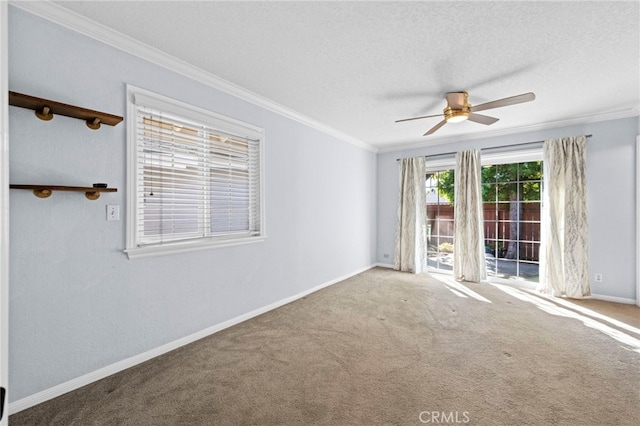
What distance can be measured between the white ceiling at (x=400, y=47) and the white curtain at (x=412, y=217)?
1983 mm

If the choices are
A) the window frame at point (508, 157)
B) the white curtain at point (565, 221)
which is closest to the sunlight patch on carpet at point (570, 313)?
the window frame at point (508, 157)

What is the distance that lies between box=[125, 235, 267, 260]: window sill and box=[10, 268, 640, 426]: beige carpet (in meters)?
0.86

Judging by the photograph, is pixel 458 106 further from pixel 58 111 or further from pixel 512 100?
pixel 58 111

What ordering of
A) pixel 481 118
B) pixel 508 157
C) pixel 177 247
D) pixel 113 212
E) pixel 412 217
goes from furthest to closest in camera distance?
pixel 412 217, pixel 508 157, pixel 481 118, pixel 177 247, pixel 113 212

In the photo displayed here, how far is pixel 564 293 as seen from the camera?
3.93 m

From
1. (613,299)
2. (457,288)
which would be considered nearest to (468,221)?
(457,288)

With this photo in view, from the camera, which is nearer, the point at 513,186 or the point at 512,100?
the point at 512,100

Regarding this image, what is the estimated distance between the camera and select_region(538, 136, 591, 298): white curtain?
382 centimetres

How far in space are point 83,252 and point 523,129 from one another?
221 inches

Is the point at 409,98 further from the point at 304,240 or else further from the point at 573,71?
the point at 304,240

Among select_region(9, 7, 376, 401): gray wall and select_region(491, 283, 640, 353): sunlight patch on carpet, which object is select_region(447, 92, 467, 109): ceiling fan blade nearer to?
select_region(9, 7, 376, 401): gray wall

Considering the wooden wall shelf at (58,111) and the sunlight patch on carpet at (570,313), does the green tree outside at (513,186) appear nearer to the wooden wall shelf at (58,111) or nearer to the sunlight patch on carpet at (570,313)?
the sunlight patch on carpet at (570,313)

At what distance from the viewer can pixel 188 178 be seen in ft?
8.50

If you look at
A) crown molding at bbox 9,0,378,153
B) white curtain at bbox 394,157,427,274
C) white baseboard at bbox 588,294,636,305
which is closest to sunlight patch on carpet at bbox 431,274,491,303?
white curtain at bbox 394,157,427,274
